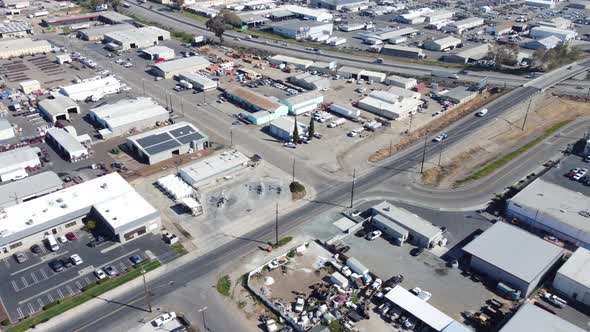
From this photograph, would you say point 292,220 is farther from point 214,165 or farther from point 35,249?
point 35,249

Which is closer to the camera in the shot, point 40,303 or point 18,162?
point 40,303

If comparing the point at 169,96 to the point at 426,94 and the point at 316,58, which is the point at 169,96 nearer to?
the point at 316,58

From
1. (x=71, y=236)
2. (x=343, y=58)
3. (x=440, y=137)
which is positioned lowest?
(x=71, y=236)

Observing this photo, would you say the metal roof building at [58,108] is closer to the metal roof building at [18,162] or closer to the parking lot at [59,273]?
the metal roof building at [18,162]

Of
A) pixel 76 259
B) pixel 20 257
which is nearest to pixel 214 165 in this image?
pixel 76 259

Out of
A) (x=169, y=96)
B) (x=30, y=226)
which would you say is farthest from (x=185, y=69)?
(x=30, y=226)

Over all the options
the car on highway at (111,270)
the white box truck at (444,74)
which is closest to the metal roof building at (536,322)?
the car on highway at (111,270)
